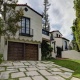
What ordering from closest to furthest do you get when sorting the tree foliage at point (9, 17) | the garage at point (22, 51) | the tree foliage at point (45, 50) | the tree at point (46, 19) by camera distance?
1. the tree foliage at point (9, 17)
2. the garage at point (22, 51)
3. the tree foliage at point (45, 50)
4. the tree at point (46, 19)

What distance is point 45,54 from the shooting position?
20281 mm

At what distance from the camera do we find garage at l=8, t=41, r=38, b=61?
15781mm

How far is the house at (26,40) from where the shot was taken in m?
15.5

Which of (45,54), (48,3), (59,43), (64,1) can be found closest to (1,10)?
(64,1)

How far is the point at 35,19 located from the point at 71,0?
5.37 m

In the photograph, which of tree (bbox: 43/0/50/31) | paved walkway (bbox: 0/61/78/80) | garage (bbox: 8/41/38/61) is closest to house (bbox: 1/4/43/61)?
garage (bbox: 8/41/38/61)

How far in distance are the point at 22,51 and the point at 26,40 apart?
1.33m

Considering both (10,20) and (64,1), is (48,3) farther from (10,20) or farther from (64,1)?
(10,20)

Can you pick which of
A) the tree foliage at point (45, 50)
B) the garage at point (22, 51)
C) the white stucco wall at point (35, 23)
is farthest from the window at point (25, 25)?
the tree foliage at point (45, 50)

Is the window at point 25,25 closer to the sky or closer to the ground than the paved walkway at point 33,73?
closer to the sky

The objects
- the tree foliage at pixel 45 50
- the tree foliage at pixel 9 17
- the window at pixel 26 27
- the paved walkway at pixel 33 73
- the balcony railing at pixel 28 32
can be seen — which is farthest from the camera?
the tree foliage at pixel 45 50

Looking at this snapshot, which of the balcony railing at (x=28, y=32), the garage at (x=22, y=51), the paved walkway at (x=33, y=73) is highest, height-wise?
the balcony railing at (x=28, y=32)

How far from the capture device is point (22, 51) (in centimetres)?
1664

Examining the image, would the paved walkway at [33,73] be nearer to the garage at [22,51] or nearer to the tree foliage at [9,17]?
the tree foliage at [9,17]
